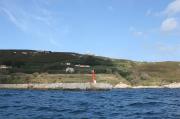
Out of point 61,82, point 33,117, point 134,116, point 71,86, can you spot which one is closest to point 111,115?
point 134,116

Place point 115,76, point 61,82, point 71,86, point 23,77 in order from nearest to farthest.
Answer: point 71,86
point 61,82
point 23,77
point 115,76

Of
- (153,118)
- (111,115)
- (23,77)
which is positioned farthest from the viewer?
(23,77)

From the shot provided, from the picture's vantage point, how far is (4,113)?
45.4 meters

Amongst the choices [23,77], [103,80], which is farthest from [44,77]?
[103,80]

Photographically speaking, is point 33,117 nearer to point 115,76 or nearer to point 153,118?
point 153,118

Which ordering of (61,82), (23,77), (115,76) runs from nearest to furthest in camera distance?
(61,82), (23,77), (115,76)

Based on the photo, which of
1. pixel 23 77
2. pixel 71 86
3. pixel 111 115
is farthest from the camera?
pixel 23 77

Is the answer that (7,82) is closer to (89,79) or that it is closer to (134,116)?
(89,79)

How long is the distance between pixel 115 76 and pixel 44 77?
3285 centimetres

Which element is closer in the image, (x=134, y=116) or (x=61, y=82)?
(x=134, y=116)

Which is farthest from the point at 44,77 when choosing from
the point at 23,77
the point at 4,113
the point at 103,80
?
the point at 4,113

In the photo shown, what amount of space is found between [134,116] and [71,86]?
396 ft

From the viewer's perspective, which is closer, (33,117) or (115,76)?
(33,117)

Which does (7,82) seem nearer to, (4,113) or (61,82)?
(61,82)
